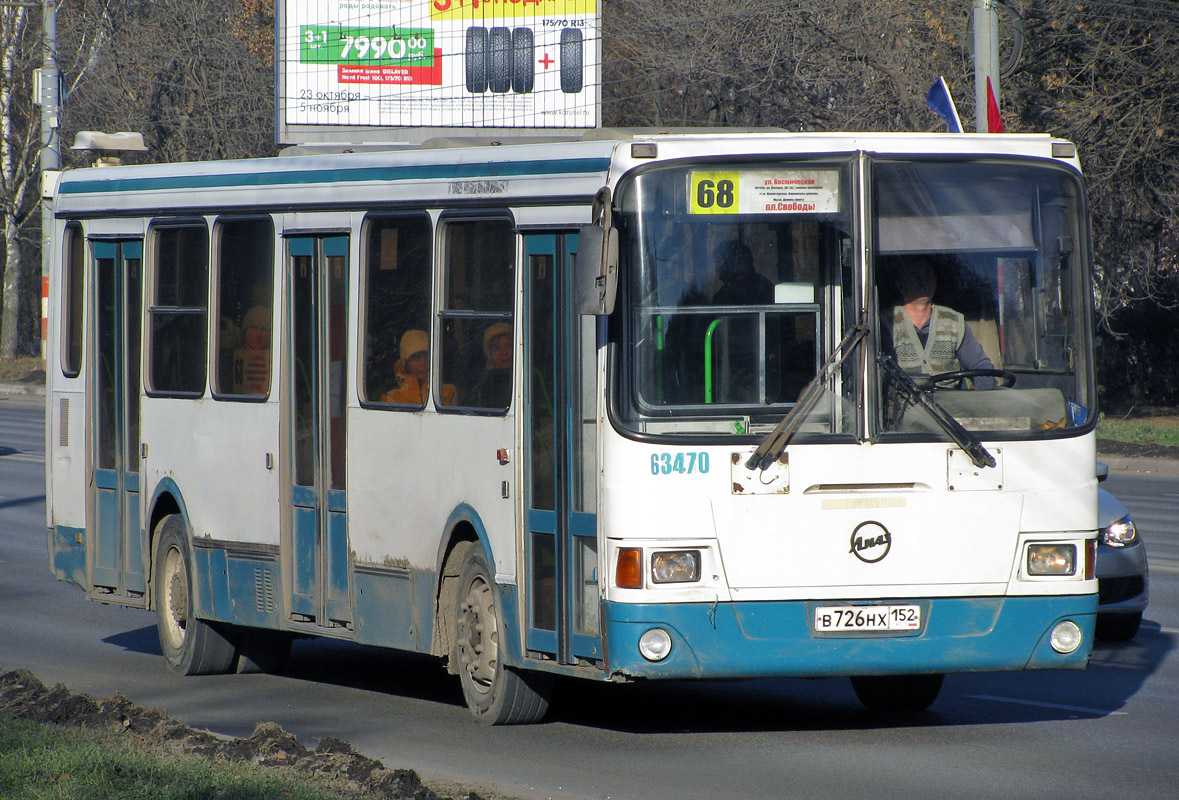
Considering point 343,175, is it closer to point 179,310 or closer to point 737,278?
point 179,310

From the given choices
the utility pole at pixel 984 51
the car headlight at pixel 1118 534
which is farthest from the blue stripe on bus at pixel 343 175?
the utility pole at pixel 984 51

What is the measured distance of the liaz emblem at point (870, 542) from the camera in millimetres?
7430

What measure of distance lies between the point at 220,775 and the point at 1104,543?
236 inches

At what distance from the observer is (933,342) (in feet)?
24.8

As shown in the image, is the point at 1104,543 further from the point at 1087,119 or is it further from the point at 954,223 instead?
the point at 1087,119

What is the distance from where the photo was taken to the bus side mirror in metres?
7.14

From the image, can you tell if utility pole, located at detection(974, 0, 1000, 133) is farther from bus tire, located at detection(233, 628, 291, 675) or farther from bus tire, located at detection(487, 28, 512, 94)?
bus tire, located at detection(487, 28, 512, 94)

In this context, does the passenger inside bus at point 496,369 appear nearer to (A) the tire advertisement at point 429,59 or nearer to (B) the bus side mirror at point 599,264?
(B) the bus side mirror at point 599,264

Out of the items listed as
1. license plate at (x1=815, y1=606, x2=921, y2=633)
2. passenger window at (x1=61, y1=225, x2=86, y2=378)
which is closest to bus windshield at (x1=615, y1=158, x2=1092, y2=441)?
license plate at (x1=815, y1=606, x2=921, y2=633)

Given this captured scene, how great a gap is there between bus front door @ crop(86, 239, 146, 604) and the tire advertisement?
71.8ft

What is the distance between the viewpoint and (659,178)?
7.38 m

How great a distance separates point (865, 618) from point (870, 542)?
1.02 feet

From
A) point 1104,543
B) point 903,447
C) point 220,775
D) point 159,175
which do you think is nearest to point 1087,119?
point 1104,543

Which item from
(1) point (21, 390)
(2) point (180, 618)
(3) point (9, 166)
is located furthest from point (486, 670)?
(3) point (9, 166)
